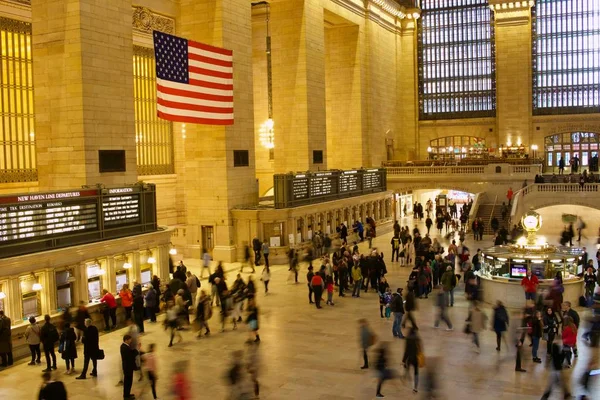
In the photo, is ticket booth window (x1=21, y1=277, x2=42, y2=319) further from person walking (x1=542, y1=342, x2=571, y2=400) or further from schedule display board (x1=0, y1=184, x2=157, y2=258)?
person walking (x1=542, y1=342, x2=571, y2=400)

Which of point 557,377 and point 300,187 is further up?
point 300,187

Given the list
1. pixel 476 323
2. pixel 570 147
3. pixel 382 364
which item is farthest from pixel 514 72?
pixel 382 364

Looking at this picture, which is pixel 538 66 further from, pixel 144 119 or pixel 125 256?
pixel 125 256

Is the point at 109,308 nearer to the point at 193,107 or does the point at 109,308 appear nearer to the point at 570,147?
the point at 193,107

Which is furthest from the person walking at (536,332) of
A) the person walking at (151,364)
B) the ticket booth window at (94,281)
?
the ticket booth window at (94,281)

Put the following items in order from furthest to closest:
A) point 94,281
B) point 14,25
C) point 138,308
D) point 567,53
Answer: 1. point 567,53
2. point 14,25
3. point 94,281
4. point 138,308

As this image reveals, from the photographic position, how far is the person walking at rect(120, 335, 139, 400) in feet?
37.2

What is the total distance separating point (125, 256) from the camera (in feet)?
57.6

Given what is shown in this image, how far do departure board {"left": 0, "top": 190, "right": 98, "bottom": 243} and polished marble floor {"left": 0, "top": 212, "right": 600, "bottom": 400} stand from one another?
279 cm

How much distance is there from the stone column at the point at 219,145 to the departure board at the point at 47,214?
916cm

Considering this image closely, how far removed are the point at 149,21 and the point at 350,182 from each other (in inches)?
480

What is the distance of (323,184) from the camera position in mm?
29656

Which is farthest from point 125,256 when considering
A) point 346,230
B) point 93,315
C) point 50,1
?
point 346,230

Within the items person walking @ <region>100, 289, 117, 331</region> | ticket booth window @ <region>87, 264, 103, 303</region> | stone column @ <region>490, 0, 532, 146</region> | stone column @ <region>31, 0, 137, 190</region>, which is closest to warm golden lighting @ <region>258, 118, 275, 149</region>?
stone column @ <region>31, 0, 137, 190</region>
